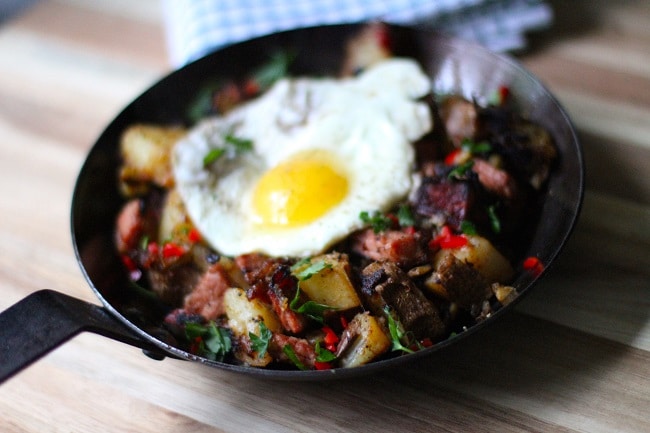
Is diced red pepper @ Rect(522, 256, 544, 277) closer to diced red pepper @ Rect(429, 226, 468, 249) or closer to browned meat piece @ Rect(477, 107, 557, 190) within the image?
diced red pepper @ Rect(429, 226, 468, 249)

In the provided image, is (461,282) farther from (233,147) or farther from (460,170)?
(233,147)

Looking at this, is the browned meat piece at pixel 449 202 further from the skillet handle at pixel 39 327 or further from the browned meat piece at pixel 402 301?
the skillet handle at pixel 39 327

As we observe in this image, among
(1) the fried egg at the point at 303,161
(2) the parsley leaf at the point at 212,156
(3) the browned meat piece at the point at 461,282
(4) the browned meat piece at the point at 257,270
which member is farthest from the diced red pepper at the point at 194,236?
(3) the browned meat piece at the point at 461,282

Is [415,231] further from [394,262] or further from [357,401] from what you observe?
[357,401]

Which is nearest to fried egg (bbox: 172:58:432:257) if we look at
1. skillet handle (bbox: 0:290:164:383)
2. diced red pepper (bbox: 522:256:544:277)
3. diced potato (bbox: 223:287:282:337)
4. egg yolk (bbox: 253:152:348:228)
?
egg yolk (bbox: 253:152:348:228)

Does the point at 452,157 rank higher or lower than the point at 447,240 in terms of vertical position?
higher

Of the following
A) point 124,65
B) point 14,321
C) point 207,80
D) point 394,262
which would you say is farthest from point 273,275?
point 124,65

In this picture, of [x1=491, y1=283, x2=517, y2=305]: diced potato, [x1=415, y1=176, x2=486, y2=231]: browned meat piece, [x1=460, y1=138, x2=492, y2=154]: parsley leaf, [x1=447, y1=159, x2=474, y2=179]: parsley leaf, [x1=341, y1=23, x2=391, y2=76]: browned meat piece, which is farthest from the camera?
[x1=341, y1=23, x2=391, y2=76]: browned meat piece

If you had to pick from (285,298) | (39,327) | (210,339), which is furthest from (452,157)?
(39,327)
